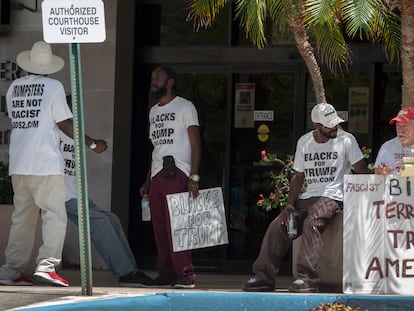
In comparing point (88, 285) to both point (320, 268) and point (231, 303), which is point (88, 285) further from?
point (320, 268)

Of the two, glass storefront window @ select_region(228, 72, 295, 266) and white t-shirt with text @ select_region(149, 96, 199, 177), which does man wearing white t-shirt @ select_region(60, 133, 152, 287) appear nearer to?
white t-shirt with text @ select_region(149, 96, 199, 177)

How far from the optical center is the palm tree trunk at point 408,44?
9.94 meters

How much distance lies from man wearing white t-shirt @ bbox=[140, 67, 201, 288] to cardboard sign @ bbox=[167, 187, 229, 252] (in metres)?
0.09

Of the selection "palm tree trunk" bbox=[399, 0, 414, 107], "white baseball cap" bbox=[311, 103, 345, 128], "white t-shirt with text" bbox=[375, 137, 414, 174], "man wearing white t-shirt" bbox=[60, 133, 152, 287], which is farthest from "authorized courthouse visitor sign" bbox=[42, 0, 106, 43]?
"palm tree trunk" bbox=[399, 0, 414, 107]

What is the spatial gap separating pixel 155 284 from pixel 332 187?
1926 mm

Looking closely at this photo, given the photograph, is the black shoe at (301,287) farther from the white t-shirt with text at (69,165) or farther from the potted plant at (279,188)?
the white t-shirt with text at (69,165)

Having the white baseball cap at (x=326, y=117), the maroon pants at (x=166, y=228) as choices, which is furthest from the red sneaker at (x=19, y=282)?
the white baseball cap at (x=326, y=117)

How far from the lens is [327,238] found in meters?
9.96

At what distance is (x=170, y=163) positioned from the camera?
33.6ft

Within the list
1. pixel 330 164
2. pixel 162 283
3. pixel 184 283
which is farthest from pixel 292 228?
pixel 162 283

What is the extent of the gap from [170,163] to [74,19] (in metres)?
2.08

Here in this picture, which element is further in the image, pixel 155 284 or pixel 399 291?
pixel 155 284

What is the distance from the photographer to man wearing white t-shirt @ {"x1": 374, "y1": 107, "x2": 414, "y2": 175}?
369 inches

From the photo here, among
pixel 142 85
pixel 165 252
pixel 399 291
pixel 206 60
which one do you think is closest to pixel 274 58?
pixel 206 60
